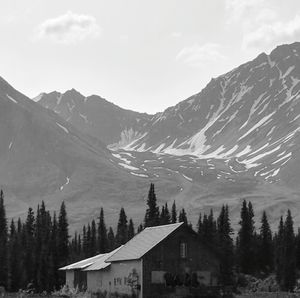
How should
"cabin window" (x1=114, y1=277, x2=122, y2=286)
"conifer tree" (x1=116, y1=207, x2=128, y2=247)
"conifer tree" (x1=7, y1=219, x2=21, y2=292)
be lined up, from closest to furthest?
"cabin window" (x1=114, y1=277, x2=122, y2=286) < "conifer tree" (x1=7, y1=219, x2=21, y2=292) < "conifer tree" (x1=116, y1=207, x2=128, y2=247)

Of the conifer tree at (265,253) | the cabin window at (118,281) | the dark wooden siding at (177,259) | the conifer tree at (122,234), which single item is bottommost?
the cabin window at (118,281)

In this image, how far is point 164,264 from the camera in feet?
273

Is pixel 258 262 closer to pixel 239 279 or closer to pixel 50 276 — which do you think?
pixel 239 279

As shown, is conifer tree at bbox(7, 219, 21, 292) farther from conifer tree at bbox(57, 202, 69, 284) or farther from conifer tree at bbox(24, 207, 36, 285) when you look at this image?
conifer tree at bbox(57, 202, 69, 284)

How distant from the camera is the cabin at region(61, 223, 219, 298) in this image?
81.4 m

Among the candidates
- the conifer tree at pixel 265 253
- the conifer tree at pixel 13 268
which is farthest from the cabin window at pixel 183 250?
the conifer tree at pixel 265 253

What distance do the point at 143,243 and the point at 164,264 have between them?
168 inches

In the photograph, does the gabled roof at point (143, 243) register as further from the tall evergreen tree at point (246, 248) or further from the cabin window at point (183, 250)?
the tall evergreen tree at point (246, 248)

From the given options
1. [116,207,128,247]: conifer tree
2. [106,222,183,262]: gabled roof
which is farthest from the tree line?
[106,222,183,262]: gabled roof

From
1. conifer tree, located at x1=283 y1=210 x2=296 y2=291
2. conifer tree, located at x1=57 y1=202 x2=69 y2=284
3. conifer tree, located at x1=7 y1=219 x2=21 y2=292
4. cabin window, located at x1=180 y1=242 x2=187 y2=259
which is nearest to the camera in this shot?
cabin window, located at x1=180 y1=242 x2=187 y2=259

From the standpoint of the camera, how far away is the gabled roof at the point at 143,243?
274 ft

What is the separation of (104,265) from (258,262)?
68.8 metres

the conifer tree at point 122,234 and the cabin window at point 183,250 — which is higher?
the conifer tree at point 122,234

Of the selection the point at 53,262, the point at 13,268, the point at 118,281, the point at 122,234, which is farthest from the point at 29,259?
the point at 118,281
